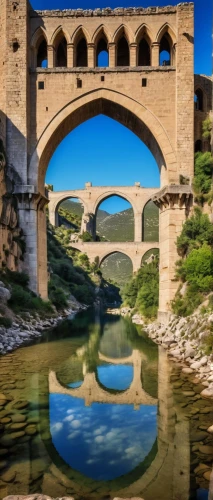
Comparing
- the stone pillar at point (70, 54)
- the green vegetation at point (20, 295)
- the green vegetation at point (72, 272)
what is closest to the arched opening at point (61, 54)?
the stone pillar at point (70, 54)

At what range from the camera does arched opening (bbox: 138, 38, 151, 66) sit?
53.5 ft

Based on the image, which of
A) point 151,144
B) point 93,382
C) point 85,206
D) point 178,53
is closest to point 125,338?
point 93,382

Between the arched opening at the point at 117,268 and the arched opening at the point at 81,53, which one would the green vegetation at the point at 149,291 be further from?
the arched opening at the point at 117,268

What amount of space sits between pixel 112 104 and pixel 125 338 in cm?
929

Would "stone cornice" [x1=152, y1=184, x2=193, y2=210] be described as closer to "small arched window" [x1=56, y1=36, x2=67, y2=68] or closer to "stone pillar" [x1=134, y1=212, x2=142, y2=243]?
"small arched window" [x1=56, y1=36, x2=67, y2=68]

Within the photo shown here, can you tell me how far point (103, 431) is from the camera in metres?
5.07

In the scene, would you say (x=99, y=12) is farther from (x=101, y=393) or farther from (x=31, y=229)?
(x=101, y=393)

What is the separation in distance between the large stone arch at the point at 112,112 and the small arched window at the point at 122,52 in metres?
2.33

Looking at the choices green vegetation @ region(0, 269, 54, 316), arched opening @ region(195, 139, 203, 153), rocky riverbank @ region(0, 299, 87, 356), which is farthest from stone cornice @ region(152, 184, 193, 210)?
rocky riverbank @ region(0, 299, 87, 356)

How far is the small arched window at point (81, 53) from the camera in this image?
16469mm

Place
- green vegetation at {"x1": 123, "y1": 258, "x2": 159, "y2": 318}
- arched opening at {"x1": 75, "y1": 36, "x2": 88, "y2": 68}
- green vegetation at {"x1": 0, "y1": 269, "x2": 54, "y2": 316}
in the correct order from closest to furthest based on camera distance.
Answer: green vegetation at {"x1": 0, "y1": 269, "x2": 54, "y2": 316}, arched opening at {"x1": 75, "y1": 36, "x2": 88, "y2": 68}, green vegetation at {"x1": 123, "y1": 258, "x2": 159, "y2": 318}

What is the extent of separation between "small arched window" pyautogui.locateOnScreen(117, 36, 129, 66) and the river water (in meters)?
13.1

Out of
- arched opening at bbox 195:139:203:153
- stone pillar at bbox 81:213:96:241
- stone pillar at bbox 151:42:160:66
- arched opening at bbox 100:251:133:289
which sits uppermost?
stone pillar at bbox 151:42:160:66

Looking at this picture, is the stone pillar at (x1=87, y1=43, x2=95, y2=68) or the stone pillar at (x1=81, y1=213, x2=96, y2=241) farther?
the stone pillar at (x1=81, y1=213, x2=96, y2=241)
